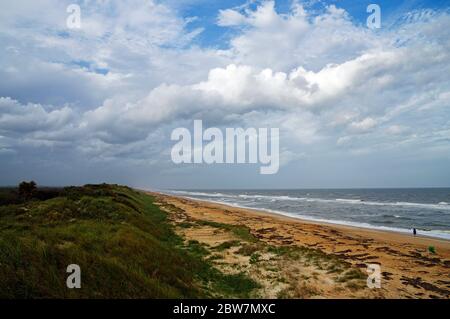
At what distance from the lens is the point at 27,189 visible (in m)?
28.4

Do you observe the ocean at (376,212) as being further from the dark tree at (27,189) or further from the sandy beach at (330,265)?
the dark tree at (27,189)

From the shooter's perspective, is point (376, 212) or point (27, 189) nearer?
point (27, 189)

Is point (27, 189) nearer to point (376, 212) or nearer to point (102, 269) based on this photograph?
point (102, 269)

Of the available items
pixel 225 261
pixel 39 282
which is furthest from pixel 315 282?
pixel 39 282

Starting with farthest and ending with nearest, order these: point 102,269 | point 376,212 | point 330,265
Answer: point 376,212 < point 330,265 < point 102,269

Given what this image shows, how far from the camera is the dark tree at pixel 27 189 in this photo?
27.6m

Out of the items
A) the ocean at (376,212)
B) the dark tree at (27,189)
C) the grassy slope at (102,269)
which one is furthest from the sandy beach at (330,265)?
the dark tree at (27,189)

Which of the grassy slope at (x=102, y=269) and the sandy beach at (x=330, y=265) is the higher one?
the grassy slope at (x=102, y=269)

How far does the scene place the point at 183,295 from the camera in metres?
7.80

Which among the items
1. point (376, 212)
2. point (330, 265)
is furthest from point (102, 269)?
point (376, 212)
